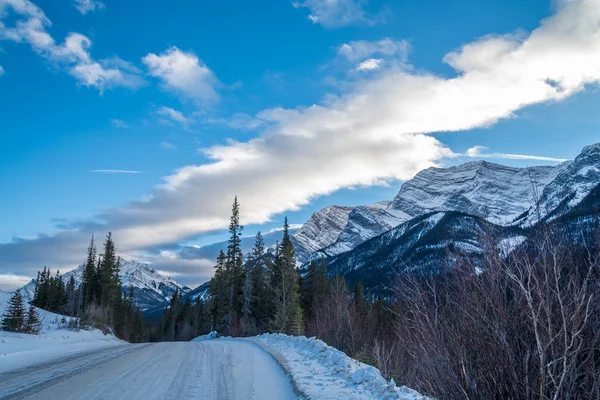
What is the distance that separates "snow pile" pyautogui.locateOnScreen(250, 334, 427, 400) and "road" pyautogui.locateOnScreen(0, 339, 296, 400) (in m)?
0.41

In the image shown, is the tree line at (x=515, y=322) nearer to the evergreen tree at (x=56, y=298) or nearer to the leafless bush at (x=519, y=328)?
the leafless bush at (x=519, y=328)

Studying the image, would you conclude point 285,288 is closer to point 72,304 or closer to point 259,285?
point 259,285

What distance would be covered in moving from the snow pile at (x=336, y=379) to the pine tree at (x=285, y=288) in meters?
18.1

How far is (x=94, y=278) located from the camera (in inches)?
2452

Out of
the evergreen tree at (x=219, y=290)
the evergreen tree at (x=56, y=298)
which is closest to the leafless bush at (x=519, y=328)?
the evergreen tree at (x=219, y=290)

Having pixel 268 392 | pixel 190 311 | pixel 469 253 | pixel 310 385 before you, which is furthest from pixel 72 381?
pixel 190 311

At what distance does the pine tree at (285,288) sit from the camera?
99.0 feet

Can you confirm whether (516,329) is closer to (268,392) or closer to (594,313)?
(594,313)

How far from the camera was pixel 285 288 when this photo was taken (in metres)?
36.5

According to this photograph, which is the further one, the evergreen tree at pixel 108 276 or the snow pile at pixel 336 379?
the evergreen tree at pixel 108 276

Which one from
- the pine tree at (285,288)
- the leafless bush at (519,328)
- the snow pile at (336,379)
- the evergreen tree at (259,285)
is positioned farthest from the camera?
the evergreen tree at (259,285)

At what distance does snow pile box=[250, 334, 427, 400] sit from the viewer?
6.07 m

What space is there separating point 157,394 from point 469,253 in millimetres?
5271

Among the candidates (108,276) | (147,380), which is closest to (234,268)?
(108,276)
